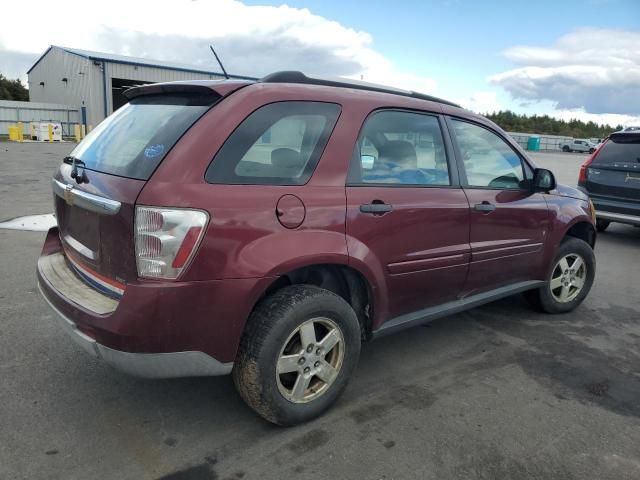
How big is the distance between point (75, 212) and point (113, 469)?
133cm

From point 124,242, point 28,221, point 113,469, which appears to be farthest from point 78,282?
point 28,221

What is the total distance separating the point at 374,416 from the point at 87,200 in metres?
1.91

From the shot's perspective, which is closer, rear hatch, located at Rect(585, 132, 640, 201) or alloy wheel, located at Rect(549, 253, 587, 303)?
alloy wheel, located at Rect(549, 253, 587, 303)

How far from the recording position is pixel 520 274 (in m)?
4.13

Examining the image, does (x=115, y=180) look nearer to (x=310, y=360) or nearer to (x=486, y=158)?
(x=310, y=360)

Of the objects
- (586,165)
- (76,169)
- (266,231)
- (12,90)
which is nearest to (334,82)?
(266,231)

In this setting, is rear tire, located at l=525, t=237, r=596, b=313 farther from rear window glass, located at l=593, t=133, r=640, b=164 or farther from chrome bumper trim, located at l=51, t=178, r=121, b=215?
rear window glass, located at l=593, t=133, r=640, b=164

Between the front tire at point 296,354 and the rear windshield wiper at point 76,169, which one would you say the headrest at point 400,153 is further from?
the rear windshield wiper at point 76,169

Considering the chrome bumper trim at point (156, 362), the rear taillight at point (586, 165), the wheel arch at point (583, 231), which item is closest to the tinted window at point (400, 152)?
the chrome bumper trim at point (156, 362)

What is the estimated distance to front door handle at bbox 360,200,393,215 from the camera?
9.39 feet

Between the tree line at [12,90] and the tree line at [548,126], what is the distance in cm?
5952

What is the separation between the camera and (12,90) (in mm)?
57562

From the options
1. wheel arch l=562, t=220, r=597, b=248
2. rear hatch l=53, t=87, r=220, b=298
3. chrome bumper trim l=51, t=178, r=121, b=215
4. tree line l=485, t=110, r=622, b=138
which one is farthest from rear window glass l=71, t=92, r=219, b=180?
tree line l=485, t=110, r=622, b=138

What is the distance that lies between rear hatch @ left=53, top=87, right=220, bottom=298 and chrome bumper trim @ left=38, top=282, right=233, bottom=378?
0.26 m
